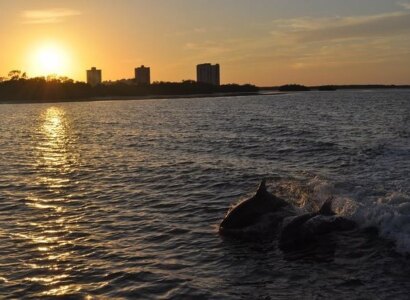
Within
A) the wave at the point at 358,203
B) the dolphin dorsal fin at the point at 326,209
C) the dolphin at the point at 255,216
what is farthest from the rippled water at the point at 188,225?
the dolphin dorsal fin at the point at 326,209

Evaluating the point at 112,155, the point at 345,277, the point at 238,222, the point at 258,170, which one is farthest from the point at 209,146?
the point at 345,277

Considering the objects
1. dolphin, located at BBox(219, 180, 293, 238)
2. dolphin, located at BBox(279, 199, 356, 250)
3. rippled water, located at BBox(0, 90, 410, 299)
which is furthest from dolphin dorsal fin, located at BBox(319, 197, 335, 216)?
dolphin, located at BBox(219, 180, 293, 238)

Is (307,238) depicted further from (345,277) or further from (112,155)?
(112,155)

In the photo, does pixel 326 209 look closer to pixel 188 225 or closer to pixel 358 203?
pixel 358 203

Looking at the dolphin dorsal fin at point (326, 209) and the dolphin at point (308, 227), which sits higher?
the dolphin dorsal fin at point (326, 209)

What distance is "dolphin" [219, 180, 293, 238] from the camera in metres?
17.8

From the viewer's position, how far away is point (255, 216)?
1847cm

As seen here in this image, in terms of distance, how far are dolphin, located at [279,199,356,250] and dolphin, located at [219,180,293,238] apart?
760 mm

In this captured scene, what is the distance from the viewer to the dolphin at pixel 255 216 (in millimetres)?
17781

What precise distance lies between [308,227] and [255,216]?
2350mm

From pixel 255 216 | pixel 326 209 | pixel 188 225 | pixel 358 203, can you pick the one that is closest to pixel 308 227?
pixel 326 209

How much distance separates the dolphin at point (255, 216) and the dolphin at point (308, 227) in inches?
29.9

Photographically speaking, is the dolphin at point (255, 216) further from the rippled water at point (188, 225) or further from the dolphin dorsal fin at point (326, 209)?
the dolphin dorsal fin at point (326, 209)

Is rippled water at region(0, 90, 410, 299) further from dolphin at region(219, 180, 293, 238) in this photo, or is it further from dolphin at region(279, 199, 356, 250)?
dolphin at region(219, 180, 293, 238)
